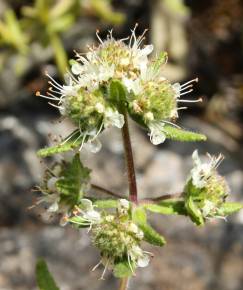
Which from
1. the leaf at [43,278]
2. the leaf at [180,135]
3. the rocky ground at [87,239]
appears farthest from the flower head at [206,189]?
the rocky ground at [87,239]

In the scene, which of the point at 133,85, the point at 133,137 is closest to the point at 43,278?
the point at 133,85

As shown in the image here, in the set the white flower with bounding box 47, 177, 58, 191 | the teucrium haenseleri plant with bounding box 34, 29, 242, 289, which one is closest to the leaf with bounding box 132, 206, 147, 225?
the teucrium haenseleri plant with bounding box 34, 29, 242, 289

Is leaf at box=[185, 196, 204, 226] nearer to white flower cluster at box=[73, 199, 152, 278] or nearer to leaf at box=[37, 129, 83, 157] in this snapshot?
white flower cluster at box=[73, 199, 152, 278]

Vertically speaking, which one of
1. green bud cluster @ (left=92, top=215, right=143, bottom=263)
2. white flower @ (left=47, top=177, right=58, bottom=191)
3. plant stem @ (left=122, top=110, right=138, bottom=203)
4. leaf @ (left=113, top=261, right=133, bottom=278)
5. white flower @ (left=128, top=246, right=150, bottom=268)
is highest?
plant stem @ (left=122, top=110, right=138, bottom=203)

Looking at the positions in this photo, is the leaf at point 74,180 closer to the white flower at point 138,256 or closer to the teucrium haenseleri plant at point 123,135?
the teucrium haenseleri plant at point 123,135

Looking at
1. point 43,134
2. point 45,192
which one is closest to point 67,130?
point 43,134

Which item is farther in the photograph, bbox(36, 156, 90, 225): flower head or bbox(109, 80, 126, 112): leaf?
bbox(36, 156, 90, 225): flower head

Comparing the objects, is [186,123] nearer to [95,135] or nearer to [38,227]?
[38,227]
